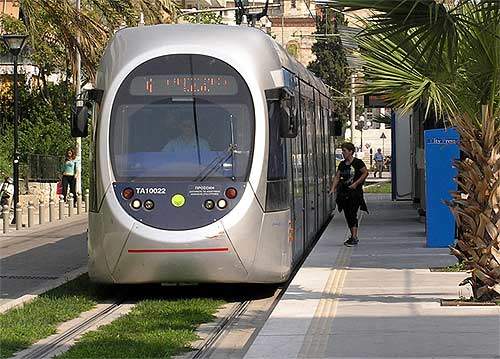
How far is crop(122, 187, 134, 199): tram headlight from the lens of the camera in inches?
556

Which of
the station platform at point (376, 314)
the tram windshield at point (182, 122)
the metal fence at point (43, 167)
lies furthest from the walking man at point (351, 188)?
the metal fence at point (43, 167)

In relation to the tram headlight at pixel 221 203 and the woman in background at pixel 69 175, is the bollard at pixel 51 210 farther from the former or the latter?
the tram headlight at pixel 221 203

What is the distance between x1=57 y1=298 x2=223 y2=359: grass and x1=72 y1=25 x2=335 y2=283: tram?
464 mm

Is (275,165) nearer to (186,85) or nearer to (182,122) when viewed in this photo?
(182,122)

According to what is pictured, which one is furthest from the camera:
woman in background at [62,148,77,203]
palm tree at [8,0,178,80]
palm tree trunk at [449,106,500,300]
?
woman in background at [62,148,77,203]

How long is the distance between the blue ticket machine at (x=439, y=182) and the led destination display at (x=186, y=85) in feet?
21.1

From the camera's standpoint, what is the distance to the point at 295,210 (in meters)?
16.5

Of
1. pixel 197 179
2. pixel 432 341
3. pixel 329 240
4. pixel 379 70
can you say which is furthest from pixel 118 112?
pixel 329 240

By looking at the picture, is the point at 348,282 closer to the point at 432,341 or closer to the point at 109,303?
the point at 109,303

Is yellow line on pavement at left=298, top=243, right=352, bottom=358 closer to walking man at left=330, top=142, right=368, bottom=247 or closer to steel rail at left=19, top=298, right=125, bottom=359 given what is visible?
steel rail at left=19, top=298, right=125, bottom=359

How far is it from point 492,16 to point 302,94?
Answer: 7554mm

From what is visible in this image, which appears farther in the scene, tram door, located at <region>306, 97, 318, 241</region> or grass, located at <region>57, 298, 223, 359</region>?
tram door, located at <region>306, 97, 318, 241</region>

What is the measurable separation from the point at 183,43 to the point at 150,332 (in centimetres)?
448

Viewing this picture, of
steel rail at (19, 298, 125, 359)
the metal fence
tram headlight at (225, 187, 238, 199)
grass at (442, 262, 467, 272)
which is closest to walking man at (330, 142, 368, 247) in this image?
grass at (442, 262, 467, 272)
